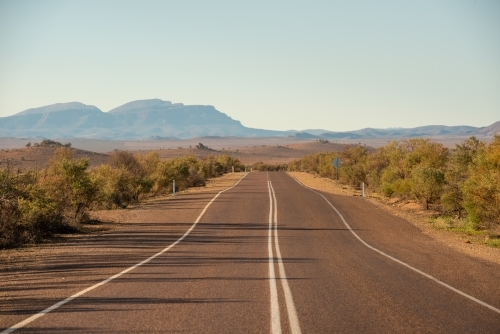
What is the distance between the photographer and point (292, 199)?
3828cm

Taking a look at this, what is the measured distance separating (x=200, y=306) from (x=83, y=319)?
1776 mm

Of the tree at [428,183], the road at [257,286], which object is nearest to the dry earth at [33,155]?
the tree at [428,183]

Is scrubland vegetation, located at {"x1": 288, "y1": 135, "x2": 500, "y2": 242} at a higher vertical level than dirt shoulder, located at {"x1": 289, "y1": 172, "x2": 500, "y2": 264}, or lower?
higher

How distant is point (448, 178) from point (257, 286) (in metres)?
21.7

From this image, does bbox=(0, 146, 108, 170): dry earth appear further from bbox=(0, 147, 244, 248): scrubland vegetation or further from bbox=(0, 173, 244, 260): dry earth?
bbox=(0, 173, 244, 260): dry earth

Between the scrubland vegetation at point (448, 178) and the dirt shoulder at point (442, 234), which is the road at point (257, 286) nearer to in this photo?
the dirt shoulder at point (442, 234)

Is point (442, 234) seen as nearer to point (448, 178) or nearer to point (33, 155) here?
point (448, 178)

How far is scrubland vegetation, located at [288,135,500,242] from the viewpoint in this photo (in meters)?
24.1

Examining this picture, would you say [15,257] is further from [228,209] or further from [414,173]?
[414,173]

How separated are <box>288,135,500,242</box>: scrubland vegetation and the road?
3250 millimetres

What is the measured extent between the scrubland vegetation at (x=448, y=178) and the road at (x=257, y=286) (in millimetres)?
3250

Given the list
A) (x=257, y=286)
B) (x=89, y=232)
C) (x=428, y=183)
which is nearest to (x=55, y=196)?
(x=89, y=232)

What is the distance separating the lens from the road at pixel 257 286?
27.7ft

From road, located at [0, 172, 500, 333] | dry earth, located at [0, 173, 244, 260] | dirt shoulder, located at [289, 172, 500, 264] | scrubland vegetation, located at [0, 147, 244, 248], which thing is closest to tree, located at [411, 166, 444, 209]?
dirt shoulder, located at [289, 172, 500, 264]
